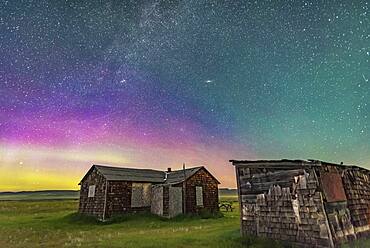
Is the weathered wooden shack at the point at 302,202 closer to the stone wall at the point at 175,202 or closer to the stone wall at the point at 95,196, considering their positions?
the stone wall at the point at 175,202

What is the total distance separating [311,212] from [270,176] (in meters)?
2.57

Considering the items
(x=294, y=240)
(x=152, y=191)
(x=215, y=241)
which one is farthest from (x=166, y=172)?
(x=294, y=240)

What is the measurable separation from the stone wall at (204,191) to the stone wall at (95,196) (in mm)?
9099

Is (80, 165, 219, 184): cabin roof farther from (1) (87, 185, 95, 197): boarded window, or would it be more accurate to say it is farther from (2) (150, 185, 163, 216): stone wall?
(1) (87, 185, 95, 197): boarded window

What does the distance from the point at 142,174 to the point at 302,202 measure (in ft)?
73.9

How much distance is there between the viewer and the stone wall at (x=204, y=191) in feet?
101

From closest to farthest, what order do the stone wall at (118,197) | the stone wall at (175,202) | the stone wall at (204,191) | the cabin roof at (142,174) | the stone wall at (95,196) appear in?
1. the stone wall at (118,197)
2. the stone wall at (95,196)
3. the stone wall at (175,202)
4. the cabin roof at (142,174)
5. the stone wall at (204,191)

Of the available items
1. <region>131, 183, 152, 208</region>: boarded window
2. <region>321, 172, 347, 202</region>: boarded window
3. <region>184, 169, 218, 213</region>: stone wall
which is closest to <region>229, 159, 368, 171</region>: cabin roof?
<region>321, 172, 347, 202</region>: boarded window

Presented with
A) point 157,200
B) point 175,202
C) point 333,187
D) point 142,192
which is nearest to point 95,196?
point 142,192

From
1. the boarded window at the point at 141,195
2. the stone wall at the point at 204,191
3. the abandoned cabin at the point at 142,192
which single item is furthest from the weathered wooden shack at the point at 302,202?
the boarded window at the point at 141,195

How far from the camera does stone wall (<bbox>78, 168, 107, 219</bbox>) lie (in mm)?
28016

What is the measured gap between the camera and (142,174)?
32.2 m

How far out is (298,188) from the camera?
12.7 meters

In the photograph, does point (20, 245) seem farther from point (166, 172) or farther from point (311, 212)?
point (166, 172)
